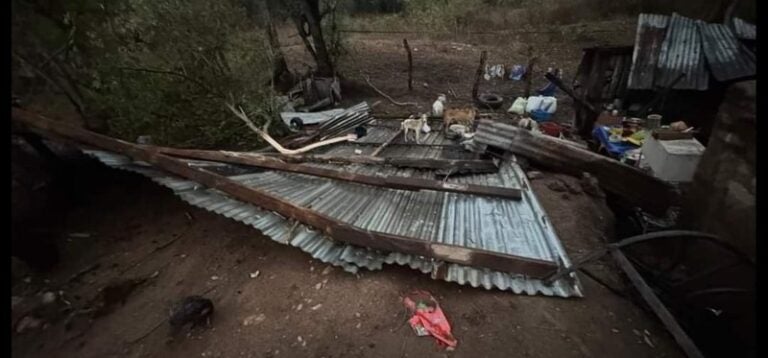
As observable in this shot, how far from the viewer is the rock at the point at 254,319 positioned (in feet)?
11.4

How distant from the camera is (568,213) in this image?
4.73m

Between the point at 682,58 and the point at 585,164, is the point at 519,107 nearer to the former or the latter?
the point at 682,58

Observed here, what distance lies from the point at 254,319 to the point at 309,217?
3.81ft

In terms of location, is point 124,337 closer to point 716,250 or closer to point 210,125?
point 210,125

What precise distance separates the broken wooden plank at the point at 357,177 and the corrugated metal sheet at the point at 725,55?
6.26m

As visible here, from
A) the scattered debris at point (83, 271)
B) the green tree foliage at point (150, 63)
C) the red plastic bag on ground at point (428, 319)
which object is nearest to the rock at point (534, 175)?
the red plastic bag on ground at point (428, 319)

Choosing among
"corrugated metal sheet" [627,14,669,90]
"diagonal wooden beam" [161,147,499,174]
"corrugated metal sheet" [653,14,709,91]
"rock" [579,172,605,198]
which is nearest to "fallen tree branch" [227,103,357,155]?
"diagonal wooden beam" [161,147,499,174]

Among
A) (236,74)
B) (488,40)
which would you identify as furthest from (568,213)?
(488,40)

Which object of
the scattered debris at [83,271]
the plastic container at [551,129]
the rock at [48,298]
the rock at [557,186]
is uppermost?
the plastic container at [551,129]

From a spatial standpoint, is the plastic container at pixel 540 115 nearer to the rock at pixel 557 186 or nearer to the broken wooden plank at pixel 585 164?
the broken wooden plank at pixel 585 164

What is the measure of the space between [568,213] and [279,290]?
3.88 metres

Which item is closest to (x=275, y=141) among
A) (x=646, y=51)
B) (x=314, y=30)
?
(x=314, y=30)

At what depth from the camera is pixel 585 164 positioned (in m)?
5.13

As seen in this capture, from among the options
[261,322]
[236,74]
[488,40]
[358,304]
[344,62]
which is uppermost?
[488,40]
